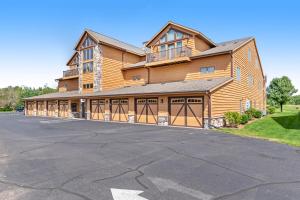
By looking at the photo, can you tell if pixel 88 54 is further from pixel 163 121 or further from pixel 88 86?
pixel 163 121

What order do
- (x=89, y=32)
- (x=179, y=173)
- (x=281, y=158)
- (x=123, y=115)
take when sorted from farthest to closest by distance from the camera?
(x=89, y=32) < (x=123, y=115) < (x=281, y=158) < (x=179, y=173)

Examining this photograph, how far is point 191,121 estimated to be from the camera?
56.7 feet

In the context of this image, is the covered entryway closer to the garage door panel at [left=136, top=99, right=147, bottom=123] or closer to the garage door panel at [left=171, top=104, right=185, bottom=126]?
the garage door panel at [left=136, top=99, right=147, bottom=123]

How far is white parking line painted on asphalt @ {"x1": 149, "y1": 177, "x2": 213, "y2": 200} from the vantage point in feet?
15.1

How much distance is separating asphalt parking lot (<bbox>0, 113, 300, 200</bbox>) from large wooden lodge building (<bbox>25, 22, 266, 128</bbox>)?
801 centimetres

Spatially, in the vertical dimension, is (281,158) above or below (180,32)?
below

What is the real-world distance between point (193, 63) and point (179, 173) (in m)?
16.9

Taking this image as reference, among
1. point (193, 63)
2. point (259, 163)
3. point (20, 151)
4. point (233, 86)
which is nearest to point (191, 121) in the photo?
point (233, 86)

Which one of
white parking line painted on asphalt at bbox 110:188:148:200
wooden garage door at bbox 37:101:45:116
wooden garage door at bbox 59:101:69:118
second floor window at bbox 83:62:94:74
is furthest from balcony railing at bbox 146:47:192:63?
wooden garage door at bbox 37:101:45:116

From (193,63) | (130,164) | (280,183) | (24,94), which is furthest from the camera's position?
(24,94)

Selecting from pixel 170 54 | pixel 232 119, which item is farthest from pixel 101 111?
pixel 232 119

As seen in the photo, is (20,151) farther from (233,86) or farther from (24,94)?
(24,94)

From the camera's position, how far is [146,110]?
20.5 metres

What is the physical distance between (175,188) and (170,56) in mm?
19236
